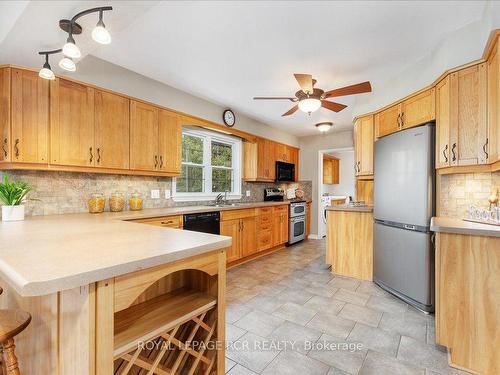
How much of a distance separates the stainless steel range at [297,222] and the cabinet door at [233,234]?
1.65 metres

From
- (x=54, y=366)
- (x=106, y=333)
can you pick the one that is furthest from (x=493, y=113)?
(x=54, y=366)

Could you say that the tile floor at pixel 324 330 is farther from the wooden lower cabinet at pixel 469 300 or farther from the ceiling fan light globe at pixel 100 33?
the ceiling fan light globe at pixel 100 33

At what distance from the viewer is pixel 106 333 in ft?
2.63

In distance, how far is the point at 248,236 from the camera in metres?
4.03

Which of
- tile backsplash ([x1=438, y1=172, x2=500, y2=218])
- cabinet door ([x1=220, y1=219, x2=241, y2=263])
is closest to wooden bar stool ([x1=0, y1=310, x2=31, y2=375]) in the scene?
cabinet door ([x1=220, y1=219, x2=241, y2=263])

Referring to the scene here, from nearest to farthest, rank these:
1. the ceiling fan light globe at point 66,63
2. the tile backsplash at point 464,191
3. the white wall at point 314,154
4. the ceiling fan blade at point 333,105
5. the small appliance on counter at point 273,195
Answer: the ceiling fan light globe at point 66,63
the tile backsplash at point 464,191
the ceiling fan blade at point 333,105
the small appliance on counter at point 273,195
the white wall at point 314,154

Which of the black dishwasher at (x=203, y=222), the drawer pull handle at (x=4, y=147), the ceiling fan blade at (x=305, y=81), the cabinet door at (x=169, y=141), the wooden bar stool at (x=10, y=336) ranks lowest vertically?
the wooden bar stool at (x=10, y=336)

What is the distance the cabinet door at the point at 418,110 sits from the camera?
2494 millimetres

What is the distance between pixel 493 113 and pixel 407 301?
1865 millimetres

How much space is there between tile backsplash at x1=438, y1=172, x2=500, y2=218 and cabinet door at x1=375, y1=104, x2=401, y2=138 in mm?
877

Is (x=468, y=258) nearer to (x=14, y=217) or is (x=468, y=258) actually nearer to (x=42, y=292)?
(x=42, y=292)

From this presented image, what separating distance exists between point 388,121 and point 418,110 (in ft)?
1.55

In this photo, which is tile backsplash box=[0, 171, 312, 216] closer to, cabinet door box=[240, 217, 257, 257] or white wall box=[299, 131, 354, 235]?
cabinet door box=[240, 217, 257, 257]

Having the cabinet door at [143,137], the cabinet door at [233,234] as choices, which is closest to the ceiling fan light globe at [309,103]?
the cabinet door at [143,137]
